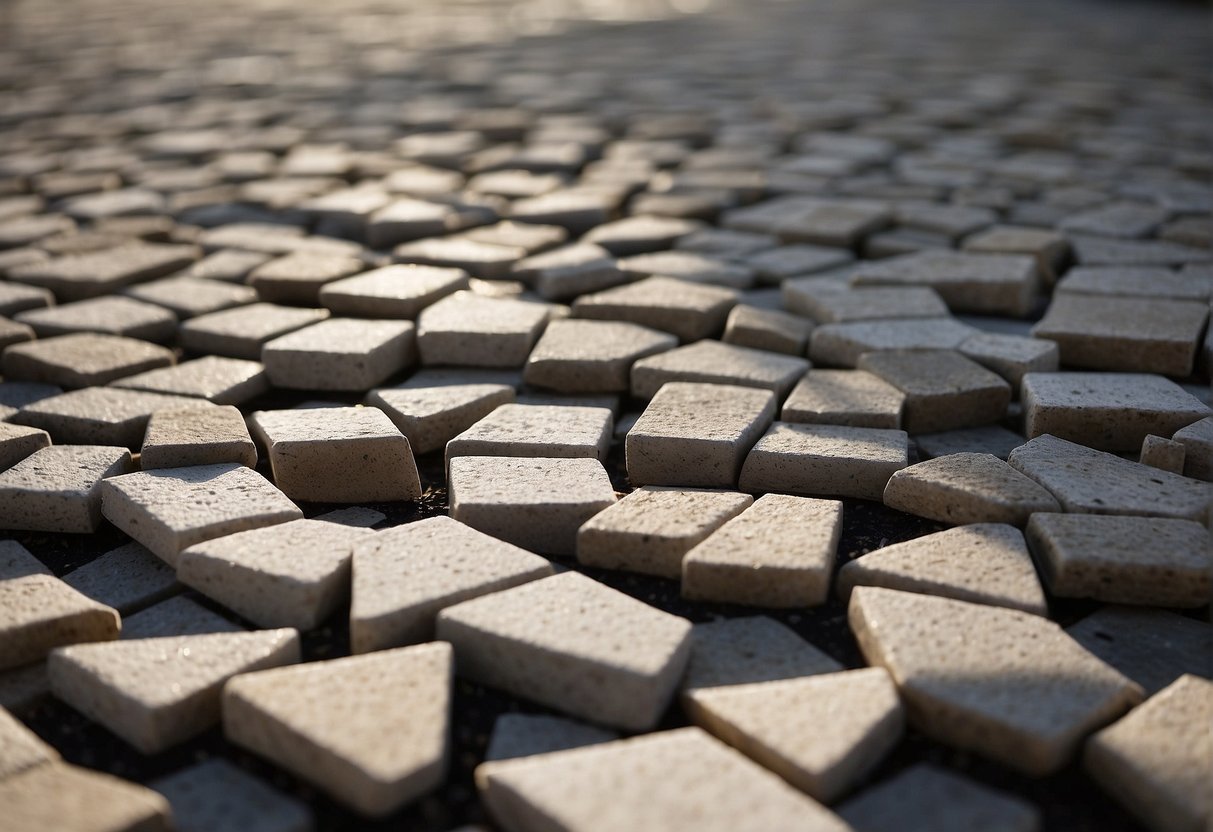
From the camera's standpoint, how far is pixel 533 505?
6.36ft

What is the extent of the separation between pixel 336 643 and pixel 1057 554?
1.19 metres

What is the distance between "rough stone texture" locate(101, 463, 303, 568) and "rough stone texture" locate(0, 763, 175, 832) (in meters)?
0.56

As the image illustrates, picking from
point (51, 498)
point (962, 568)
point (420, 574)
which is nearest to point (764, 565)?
point (962, 568)

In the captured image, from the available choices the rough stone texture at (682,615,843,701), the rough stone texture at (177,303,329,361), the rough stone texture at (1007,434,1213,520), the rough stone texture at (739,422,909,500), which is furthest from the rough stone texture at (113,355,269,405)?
the rough stone texture at (1007,434,1213,520)

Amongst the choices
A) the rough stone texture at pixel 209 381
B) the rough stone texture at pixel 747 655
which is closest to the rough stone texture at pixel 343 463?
the rough stone texture at pixel 209 381

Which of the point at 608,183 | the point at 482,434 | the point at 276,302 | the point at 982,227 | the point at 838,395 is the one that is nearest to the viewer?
the point at 482,434

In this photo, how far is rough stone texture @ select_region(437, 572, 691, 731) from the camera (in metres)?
1.49

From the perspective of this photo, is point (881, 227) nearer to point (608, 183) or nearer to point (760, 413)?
point (608, 183)

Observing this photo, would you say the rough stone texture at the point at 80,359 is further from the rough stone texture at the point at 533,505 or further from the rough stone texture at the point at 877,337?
the rough stone texture at the point at 877,337

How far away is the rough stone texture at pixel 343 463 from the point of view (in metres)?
2.14

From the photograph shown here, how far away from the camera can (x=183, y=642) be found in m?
1.61

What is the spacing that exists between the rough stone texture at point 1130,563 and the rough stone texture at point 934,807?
20.5 inches

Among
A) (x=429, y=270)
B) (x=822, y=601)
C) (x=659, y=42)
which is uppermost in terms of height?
(x=659, y=42)

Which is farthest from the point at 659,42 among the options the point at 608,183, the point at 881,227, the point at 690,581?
the point at 690,581
